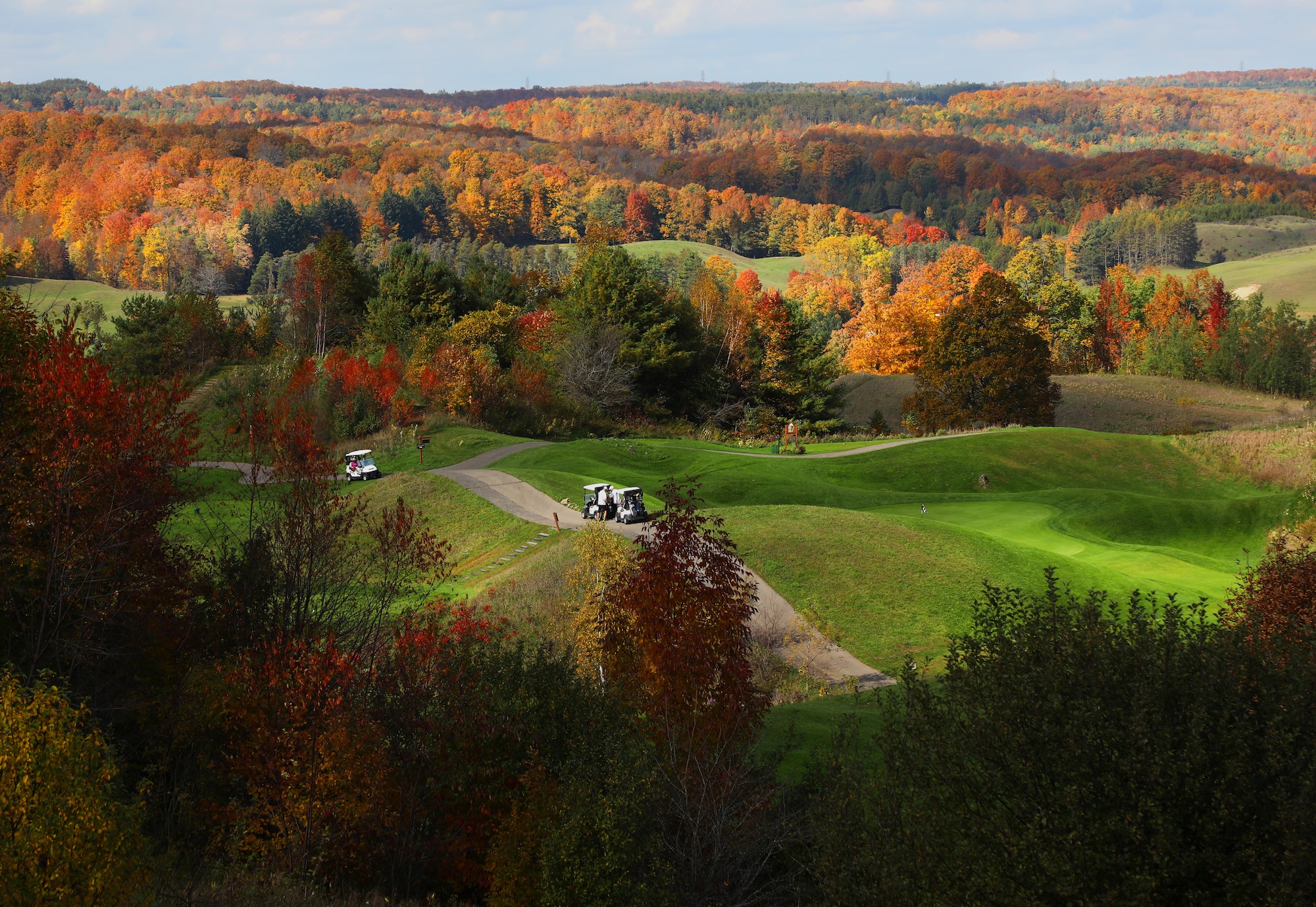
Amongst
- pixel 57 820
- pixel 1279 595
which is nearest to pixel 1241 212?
pixel 1279 595

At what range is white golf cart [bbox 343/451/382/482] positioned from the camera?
39.2 metres

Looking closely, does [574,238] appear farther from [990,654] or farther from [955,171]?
[990,654]

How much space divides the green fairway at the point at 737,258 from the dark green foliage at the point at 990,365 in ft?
274

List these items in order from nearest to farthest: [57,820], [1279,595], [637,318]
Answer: [57,820], [1279,595], [637,318]

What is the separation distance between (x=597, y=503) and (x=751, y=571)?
322 inches

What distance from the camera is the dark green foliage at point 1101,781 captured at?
6.66 metres

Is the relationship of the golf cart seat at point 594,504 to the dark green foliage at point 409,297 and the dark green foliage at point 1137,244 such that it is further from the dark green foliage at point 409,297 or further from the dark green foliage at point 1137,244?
the dark green foliage at point 1137,244

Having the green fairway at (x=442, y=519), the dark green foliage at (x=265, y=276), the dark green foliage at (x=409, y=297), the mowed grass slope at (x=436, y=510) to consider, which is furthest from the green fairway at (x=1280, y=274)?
the dark green foliage at (x=265, y=276)

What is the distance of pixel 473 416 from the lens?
5019cm

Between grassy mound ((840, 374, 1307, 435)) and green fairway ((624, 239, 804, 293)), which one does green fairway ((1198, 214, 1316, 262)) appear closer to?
green fairway ((624, 239, 804, 293))

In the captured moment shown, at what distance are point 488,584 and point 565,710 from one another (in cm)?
1364

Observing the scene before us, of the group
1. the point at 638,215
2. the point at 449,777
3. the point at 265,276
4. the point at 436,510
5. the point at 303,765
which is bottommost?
the point at 436,510

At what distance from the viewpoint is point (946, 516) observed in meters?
33.5

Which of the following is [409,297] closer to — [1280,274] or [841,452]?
→ [841,452]
